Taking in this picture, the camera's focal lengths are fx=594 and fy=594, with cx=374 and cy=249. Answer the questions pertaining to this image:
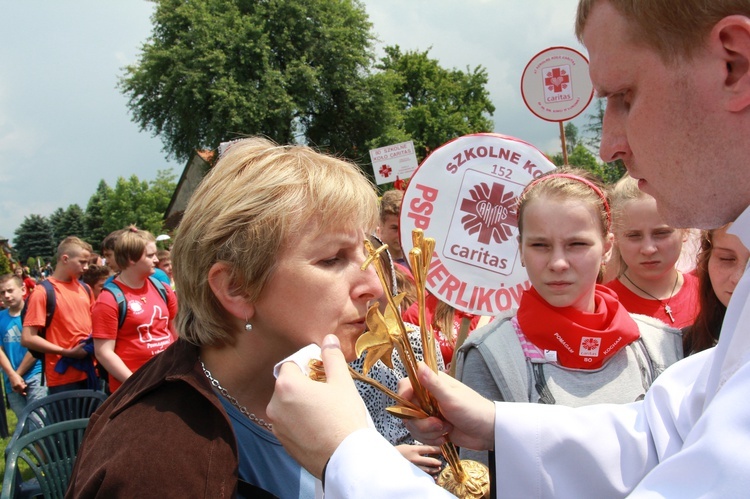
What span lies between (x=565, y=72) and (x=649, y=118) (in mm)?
3855

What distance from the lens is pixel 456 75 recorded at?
145 ft

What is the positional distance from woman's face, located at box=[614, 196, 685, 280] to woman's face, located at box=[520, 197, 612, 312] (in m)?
0.92

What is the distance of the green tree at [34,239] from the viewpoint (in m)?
84.8

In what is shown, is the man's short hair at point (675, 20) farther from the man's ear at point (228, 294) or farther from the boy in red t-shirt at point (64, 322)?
the boy in red t-shirt at point (64, 322)

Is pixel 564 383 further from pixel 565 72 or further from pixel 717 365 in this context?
pixel 565 72

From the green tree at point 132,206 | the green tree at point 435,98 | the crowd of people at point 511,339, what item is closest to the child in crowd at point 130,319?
the crowd of people at point 511,339

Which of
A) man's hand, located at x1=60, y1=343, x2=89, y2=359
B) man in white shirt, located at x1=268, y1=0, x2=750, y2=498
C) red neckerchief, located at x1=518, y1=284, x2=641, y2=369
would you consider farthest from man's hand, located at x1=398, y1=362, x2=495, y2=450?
man's hand, located at x1=60, y1=343, x2=89, y2=359

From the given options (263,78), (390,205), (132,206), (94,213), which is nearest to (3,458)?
(390,205)

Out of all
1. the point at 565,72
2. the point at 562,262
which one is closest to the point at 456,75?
the point at 565,72

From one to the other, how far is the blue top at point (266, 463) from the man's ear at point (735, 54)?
142cm

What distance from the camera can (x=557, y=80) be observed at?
4723mm

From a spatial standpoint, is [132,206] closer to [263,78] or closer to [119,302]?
[263,78]

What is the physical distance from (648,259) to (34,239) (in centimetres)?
9626

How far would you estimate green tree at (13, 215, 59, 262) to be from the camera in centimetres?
8481
